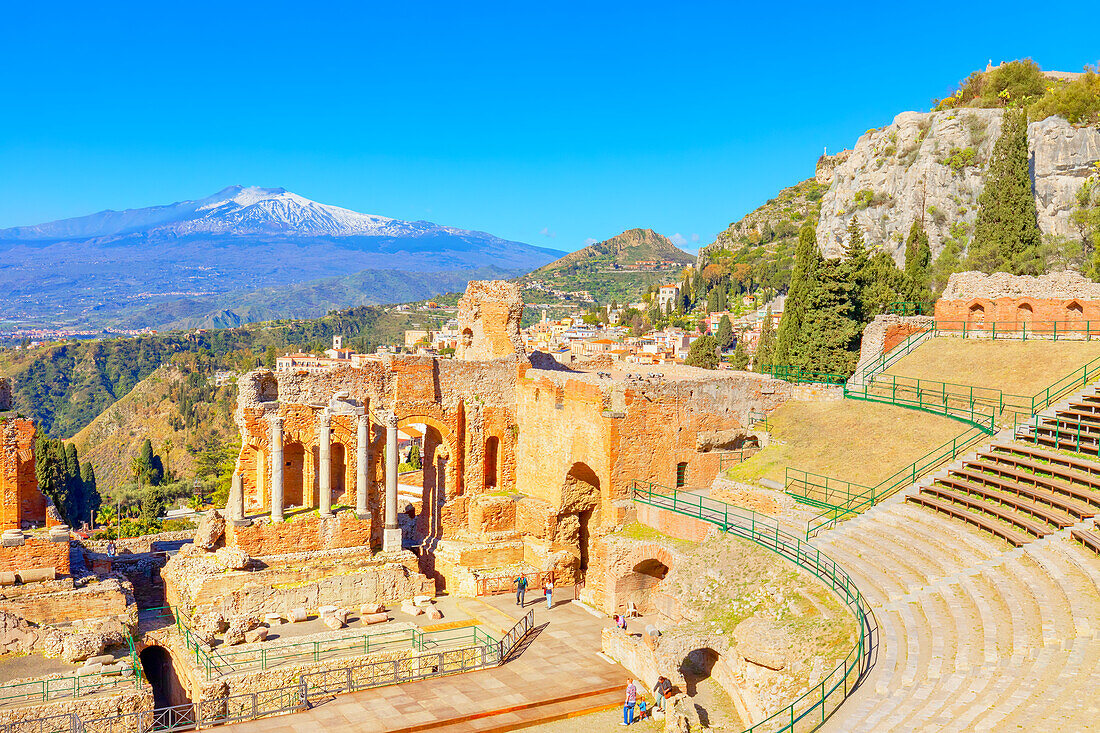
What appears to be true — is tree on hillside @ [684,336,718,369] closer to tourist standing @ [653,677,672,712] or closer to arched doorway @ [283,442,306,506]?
arched doorway @ [283,442,306,506]

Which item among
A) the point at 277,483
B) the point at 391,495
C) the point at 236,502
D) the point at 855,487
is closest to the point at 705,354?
the point at 391,495

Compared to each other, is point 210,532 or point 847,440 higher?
point 847,440

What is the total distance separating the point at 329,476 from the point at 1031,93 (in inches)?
3185

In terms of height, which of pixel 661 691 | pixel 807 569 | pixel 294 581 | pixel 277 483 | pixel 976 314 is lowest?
pixel 661 691

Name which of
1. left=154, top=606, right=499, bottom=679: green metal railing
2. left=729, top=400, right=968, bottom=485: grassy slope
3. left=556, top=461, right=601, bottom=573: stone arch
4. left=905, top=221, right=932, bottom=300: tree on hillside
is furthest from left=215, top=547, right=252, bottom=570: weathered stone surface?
left=905, top=221, right=932, bottom=300: tree on hillside

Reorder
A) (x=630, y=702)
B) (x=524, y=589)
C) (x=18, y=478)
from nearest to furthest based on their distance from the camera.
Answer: (x=630, y=702), (x=18, y=478), (x=524, y=589)

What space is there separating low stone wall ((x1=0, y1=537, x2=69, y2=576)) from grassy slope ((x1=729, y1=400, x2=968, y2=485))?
1894cm

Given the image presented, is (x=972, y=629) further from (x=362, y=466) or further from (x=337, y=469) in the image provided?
(x=337, y=469)

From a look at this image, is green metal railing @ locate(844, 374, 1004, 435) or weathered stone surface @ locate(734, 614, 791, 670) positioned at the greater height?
green metal railing @ locate(844, 374, 1004, 435)

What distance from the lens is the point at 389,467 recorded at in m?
29.2

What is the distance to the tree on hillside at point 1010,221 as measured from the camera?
46375 mm

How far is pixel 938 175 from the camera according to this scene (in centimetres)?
Answer: 8500

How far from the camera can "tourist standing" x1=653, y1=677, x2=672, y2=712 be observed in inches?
758

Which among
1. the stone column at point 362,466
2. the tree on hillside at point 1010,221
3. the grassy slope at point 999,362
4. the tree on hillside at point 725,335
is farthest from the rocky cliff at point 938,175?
the stone column at point 362,466
